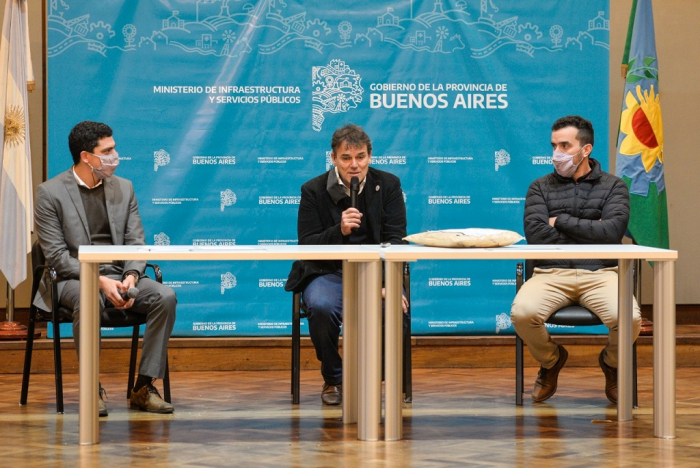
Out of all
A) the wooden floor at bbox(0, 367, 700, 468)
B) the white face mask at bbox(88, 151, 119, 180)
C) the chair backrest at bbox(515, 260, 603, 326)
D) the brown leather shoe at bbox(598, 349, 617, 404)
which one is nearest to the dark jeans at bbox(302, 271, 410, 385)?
the wooden floor at bbox(0, 367, 700, 468)

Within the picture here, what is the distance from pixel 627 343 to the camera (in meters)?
3.87

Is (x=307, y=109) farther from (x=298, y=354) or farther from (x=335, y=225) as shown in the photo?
(x=298, y=354)

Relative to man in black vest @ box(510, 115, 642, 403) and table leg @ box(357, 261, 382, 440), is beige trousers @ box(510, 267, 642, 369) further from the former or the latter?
table leg @ box(357, 261, 382, 440)

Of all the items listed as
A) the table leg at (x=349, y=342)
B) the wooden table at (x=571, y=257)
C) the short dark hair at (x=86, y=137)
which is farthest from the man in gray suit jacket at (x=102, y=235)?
the wooden table at (x=571, y=257)

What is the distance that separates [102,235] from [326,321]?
1.07 m

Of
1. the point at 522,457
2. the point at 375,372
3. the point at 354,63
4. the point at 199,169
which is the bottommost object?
the point at 522,457

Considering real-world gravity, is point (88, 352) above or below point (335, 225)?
below

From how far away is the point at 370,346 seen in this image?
3.40 meters

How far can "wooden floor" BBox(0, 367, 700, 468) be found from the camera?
123 inches

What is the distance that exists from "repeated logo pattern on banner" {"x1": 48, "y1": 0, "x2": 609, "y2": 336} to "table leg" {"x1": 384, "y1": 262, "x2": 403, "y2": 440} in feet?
6.64

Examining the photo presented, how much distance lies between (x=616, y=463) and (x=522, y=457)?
0.30 meters

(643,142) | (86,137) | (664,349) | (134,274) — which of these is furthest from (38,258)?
(643,142)

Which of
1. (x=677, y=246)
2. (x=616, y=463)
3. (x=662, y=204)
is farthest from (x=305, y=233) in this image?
(x=677, y=246)

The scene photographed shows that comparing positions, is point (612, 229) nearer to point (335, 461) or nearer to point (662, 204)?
point (662, 204)
